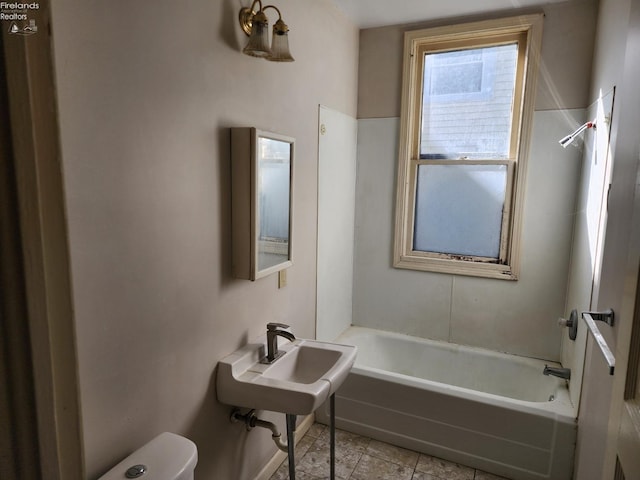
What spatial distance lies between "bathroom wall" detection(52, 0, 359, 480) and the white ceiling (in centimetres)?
77

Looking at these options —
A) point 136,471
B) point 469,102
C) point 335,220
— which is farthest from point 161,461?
point 469,102

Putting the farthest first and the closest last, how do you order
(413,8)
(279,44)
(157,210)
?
(413,8), (279,44), (157,210)

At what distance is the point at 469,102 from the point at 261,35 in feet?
5.53

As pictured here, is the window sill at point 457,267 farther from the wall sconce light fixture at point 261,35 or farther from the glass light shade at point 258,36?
the glass light shade at point 258,36

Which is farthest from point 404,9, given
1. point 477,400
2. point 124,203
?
point 477,400

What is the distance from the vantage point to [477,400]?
7.13 feet

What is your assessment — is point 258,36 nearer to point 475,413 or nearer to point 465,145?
point 465,145

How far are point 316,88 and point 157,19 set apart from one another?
1168 mm

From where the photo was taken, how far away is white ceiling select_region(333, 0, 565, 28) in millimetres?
2420

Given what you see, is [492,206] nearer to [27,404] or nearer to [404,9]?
[404,9]

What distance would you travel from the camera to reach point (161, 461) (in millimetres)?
1200

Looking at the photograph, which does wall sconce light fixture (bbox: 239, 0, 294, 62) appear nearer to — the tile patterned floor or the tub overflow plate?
the tub overflow plate

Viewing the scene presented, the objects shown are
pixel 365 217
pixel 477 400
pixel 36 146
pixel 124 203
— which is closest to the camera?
pixel 36 146

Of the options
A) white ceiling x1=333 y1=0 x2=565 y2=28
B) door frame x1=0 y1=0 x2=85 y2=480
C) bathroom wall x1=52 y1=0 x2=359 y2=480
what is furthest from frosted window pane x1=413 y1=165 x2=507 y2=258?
door frame x1=0 y1=0 x2=85 y2=480
